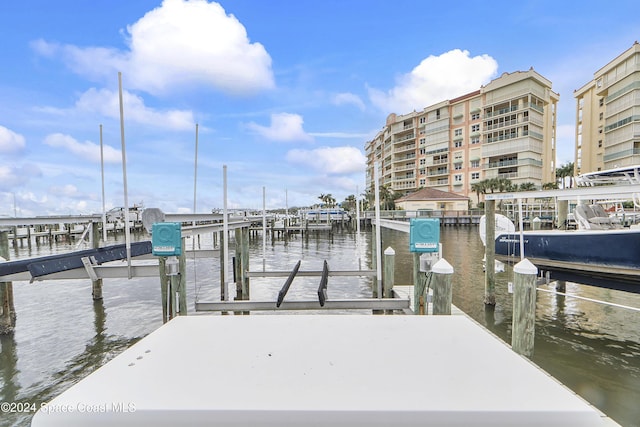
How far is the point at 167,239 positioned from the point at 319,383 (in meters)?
4.12

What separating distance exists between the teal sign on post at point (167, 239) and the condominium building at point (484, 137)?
5855 cm

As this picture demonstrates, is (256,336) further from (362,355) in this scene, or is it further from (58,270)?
(58,270)

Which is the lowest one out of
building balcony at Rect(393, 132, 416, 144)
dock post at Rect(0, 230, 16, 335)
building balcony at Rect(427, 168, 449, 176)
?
dock post at Rect(0, 230, 16, 335)

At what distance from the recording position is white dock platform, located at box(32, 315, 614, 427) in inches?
63.2

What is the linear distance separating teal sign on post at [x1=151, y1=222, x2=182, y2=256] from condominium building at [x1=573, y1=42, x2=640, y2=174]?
56.3 m

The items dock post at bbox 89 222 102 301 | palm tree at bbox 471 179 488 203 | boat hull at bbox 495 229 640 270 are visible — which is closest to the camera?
boat hull at bbox 495 229 640 270

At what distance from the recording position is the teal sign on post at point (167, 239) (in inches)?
199

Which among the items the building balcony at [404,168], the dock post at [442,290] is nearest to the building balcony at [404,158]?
the building balcony at [404,168]

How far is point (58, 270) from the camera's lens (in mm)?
5852

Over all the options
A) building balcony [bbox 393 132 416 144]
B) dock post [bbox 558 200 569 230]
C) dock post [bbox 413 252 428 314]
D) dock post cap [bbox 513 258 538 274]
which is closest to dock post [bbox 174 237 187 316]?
dock post [bbox 413 252 428 314]

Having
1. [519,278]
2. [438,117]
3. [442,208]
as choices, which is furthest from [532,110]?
[519,278]

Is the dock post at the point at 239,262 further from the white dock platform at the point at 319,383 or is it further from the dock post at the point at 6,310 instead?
the white dock platform at the point at 319,383

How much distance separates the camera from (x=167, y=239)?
5.08 m

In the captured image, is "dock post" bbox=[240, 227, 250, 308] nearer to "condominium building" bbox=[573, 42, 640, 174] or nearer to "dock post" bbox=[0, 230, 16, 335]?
"dock post" bbox=[0, 230, 16, 335]
